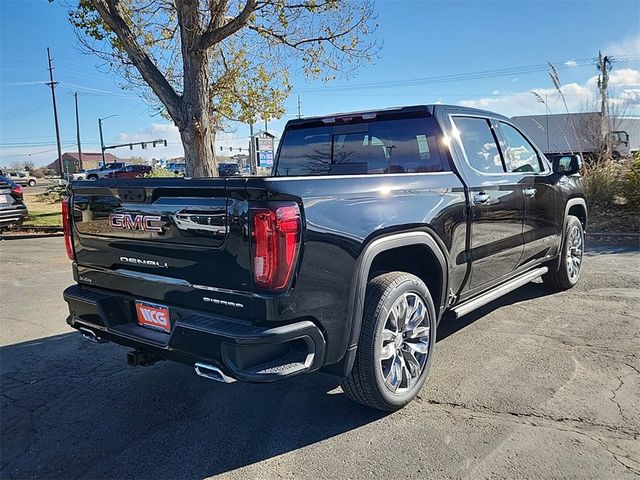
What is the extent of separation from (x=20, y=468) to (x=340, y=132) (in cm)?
331

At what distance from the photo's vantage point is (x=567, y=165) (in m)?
5.32

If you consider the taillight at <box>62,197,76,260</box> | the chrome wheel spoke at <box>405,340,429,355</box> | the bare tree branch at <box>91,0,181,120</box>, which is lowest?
the chrome wheel spoke at <box>405,340,429,355</box>

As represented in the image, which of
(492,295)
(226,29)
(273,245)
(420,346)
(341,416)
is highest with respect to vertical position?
(226,29)

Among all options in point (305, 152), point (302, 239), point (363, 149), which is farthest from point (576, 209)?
point (302, 239)

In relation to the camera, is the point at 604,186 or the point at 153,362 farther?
Answer: the point at 604,186

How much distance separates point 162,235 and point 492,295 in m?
2.82

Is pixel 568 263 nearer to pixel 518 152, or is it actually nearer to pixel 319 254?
pixel 518 152

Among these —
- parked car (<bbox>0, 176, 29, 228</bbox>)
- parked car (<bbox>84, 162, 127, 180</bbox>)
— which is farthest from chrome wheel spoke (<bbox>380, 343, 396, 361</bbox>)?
parked car (<bbox>84, 162, 127, 180</bbox>)

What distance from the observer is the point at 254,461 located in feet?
8.88

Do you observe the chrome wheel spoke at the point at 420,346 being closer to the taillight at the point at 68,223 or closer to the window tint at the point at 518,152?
the window tint at the point at 518,152

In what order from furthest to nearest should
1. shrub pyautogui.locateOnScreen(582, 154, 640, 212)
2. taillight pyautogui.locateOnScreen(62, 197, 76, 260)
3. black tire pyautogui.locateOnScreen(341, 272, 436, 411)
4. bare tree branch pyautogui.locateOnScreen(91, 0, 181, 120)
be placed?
shrub pyautogui.locateOnScreen(582, 154, 640, 212)
bare tree branch pyautogui.locateOnScreen(91, 0, 181, 120)
taillight pyautogui.locateOnScreen(62, 197, 76, 260)
black tire pyautogui.locateOnScreen(341, 272, 436, 411)

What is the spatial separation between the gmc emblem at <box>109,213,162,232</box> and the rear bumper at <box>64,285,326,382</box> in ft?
1.63

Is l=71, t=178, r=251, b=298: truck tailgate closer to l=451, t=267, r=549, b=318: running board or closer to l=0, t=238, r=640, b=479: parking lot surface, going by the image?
l=0, t=238, r=640, b=479: parking lot surface

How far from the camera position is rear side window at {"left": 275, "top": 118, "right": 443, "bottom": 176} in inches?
155
